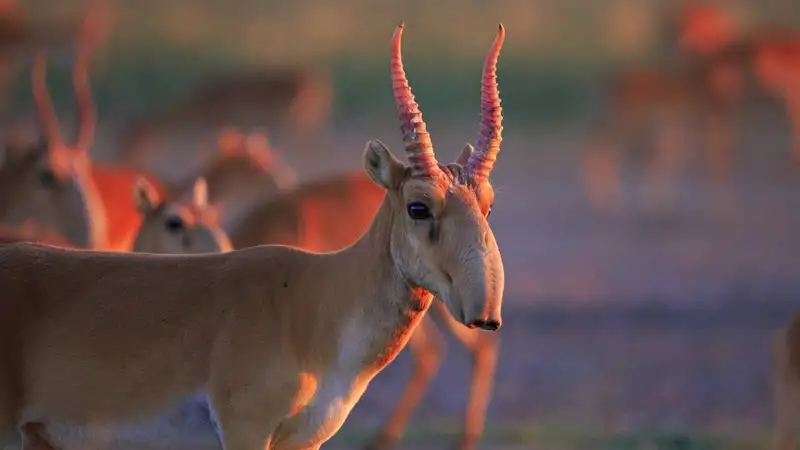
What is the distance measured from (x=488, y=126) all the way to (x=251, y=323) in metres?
1.08

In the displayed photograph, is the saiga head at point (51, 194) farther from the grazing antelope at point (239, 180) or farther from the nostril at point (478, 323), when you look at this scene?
the nostril at point (478, 323)

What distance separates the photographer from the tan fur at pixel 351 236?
11.4 m

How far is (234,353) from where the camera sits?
5.90 meters

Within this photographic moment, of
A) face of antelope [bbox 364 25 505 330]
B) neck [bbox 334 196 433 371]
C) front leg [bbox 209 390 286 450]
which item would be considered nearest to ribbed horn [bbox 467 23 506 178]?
face of antelope [bbox 364 25 505 330]

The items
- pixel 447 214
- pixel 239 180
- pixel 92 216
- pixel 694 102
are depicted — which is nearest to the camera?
pixel 447 214

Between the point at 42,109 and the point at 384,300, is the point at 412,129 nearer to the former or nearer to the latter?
the point at 384,300

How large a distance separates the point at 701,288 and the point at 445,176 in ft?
48.6

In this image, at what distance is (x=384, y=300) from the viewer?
596 cm

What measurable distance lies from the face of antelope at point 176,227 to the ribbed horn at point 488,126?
3417 millimetres

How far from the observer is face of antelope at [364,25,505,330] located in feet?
18.2

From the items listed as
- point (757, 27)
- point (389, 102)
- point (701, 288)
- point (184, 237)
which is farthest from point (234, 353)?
point (757, 27)

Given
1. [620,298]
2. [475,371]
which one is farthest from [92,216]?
[620,298]

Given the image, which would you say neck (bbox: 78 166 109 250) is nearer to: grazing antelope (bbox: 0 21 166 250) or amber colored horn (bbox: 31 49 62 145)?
grazing antelope (bbox: 0 21 166 250)

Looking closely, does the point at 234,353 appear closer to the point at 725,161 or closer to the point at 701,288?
the point at 701,288
